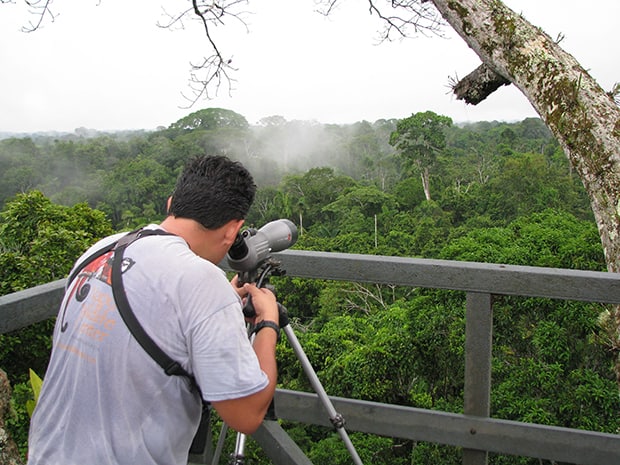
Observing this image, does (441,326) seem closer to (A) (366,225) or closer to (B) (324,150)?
(A) (366,225)

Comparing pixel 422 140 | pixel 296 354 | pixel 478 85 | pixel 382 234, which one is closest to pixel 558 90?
pixel 478 85

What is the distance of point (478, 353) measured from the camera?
5.19 feet

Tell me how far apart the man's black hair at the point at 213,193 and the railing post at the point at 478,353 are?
79cm

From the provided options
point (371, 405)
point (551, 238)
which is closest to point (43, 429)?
point (371, 405)

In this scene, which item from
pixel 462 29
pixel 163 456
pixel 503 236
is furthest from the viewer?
pixel 503 236

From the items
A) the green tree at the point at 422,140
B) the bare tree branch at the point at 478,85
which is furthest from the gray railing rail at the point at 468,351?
the green tree at the point at 422,140

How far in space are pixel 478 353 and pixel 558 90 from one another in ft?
2.97

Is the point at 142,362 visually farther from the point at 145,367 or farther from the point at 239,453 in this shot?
the point at 239,453

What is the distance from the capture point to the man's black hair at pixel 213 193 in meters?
1.04

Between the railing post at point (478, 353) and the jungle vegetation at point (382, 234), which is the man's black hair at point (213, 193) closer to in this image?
the jungle vegetation at point (382, 234)

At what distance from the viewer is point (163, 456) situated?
950 millimetres

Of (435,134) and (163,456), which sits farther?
(435,134)

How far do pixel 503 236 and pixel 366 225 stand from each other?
71.1ft

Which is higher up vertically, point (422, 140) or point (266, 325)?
point (422, 140)
